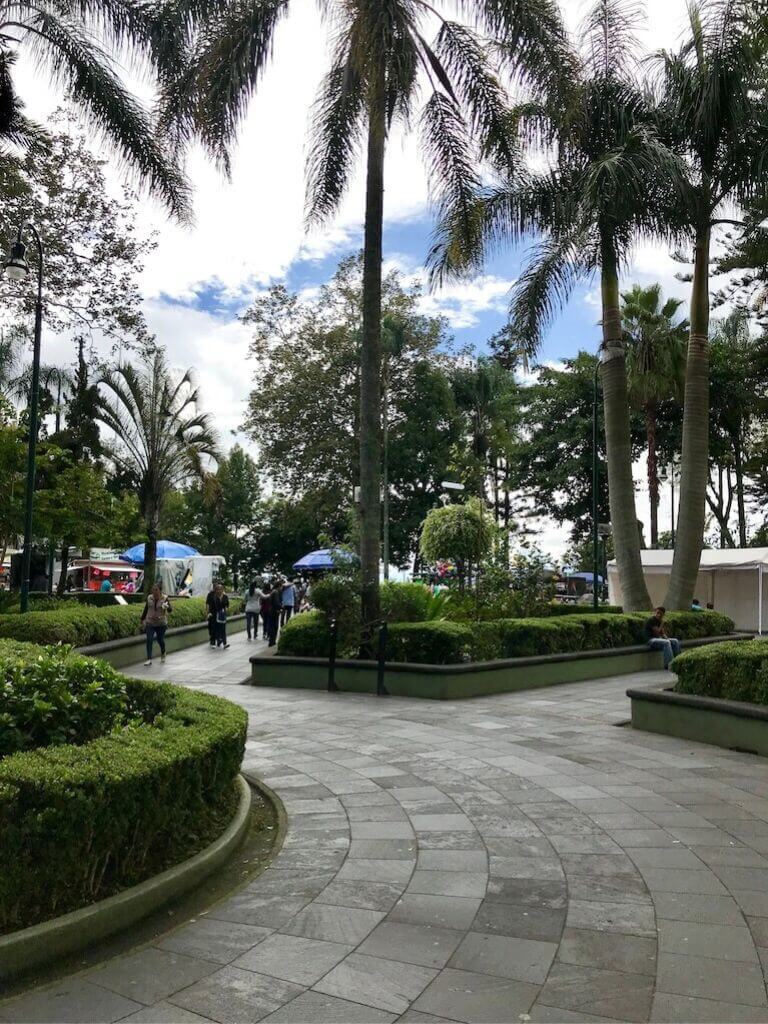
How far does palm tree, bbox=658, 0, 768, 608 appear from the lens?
55.1ft

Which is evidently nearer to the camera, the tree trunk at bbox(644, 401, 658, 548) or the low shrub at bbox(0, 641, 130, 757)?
the low shrub at bbox(0, 641, 130, 757)

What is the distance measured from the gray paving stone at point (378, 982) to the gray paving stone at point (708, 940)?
1181 millimetres

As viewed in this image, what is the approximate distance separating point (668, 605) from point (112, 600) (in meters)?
15.7

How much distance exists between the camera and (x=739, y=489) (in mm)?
39188

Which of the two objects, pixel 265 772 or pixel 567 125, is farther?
pixel 567 125

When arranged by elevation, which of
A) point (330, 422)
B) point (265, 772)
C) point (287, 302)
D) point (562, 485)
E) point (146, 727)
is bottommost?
point (265, 772)

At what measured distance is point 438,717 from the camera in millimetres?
10461

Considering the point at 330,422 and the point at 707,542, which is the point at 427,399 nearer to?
the point at 330,422

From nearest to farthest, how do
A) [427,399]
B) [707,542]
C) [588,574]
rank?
[427,399]
[588,574]
[707,542]

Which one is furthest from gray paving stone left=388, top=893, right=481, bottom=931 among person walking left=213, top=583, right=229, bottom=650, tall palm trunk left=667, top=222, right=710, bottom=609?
tall palm trunk left=667, top=222, right=710, bottom=609

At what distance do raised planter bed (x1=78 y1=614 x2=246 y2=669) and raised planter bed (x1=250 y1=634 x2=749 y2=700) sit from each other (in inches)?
108

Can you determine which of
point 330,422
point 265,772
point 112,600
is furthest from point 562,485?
point 265,772

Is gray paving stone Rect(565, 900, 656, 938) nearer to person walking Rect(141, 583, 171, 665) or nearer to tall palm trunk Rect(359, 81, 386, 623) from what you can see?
tall palm trunk Rect(359, 81, 386, 623)

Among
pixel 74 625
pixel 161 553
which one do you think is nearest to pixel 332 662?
pixel 74 625
